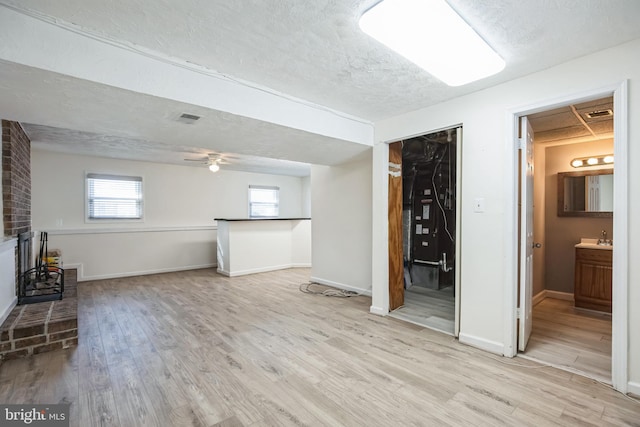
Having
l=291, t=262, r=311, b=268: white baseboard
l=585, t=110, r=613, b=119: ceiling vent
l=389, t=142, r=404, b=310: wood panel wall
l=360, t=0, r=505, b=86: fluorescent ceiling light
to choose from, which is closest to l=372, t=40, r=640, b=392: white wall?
l=360, t=0, r=505, b=86: fluorescent ceiling light

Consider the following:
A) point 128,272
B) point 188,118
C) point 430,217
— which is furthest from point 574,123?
point 128,272

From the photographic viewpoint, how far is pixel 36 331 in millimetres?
2596

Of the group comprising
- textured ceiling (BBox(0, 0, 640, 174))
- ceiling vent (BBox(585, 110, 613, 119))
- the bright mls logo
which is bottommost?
the bright mls logo

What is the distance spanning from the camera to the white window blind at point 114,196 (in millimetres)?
5627

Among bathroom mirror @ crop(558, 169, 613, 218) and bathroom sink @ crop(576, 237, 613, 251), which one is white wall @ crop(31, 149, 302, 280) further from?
bathroom sink @ crop(576, 237, 613, 251)

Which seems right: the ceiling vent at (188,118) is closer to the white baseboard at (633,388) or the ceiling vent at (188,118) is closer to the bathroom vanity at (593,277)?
the white baseboard at (633,388)

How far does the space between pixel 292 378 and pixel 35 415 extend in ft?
5.17

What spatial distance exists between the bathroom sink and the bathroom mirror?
34 centimetres

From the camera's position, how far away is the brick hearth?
8.20ft

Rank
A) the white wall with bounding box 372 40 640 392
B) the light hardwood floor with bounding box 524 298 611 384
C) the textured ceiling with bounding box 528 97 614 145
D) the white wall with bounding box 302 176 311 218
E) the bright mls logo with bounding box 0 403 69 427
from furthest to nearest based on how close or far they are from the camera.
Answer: the white wall with bounding box 302 176 311 218, the textured ceiling with bounding box 528 97 614 145, the light hardwood floor with bounding box 524 298 611 384, the white wall with bounding box 372 40 640 392, the bright mls logo with bounding box 0 403 69 427

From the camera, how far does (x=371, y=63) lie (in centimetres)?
218

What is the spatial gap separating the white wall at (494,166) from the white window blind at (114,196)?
5.66 meters

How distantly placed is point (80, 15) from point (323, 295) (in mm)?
3907

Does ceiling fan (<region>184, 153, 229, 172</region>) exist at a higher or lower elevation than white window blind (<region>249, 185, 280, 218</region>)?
higher
